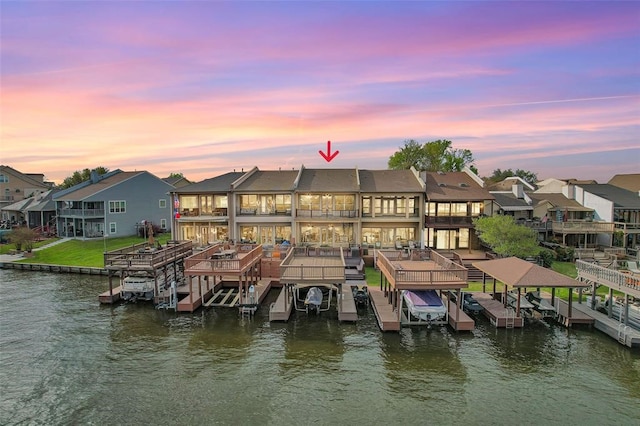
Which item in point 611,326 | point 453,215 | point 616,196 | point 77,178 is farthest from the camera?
point 77,178

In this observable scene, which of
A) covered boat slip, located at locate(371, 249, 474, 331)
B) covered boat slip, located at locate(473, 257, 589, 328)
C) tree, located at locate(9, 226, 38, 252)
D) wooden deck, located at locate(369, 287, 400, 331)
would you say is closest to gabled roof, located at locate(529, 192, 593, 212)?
covered boat slip, located at locate(473, 257, 589, 328)

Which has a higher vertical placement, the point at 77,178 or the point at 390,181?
the point at 77,178

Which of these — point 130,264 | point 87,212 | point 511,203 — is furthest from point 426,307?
point 87,212

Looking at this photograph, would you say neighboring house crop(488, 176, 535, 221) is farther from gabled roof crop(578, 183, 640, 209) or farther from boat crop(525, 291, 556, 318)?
boat crop(525, 291, 556, 318)

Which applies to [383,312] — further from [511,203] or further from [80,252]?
[80,252]

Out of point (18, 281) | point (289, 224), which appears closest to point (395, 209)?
point (289, 224)

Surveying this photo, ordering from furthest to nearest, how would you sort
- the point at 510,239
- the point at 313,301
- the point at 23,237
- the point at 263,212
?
the point at 23,237
the point at 263,212
the point at 510,239
the point at 313,301
